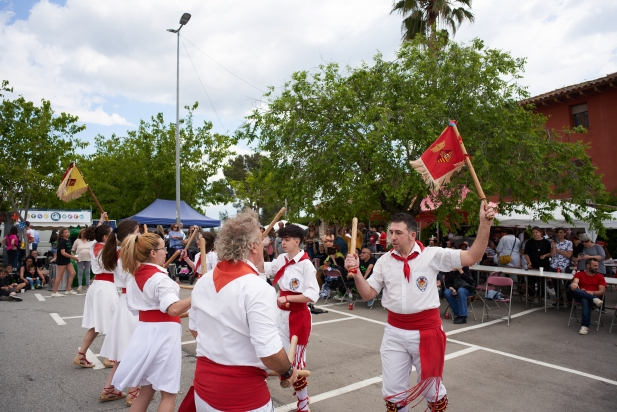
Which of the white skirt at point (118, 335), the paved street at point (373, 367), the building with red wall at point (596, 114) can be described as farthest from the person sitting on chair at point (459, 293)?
the building with red wall at point (596, 114)

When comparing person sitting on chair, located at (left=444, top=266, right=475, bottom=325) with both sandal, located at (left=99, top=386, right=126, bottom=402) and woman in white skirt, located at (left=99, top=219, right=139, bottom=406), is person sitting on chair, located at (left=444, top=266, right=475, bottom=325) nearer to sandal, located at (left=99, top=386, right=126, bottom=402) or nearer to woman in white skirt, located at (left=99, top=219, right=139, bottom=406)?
woman in white skirt, located at (left=99, top=219, right=139, bottom=406)

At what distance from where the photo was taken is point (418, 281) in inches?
149

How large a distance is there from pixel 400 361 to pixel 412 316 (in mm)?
383

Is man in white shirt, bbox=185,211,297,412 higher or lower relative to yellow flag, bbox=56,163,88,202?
lower

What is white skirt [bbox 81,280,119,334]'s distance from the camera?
18.8 feet

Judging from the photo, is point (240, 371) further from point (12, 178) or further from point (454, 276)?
point (12, 178)

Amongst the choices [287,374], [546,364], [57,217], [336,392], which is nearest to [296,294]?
[336,392]

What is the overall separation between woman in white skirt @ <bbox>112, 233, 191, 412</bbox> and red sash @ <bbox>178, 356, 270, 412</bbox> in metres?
1.03

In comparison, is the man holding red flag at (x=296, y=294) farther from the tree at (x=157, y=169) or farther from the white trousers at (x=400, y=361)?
the tree at (x=157, y=169)

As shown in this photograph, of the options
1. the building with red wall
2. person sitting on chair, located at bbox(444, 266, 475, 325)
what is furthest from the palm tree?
person sitting on chair, located at bbox(444, 266, 475, 325)

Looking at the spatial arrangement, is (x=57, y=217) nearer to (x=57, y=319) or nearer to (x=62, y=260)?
(x=62, y=260)

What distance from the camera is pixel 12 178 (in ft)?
67.8

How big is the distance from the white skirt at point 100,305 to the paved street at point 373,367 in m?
0.66

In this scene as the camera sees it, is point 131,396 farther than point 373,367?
No
